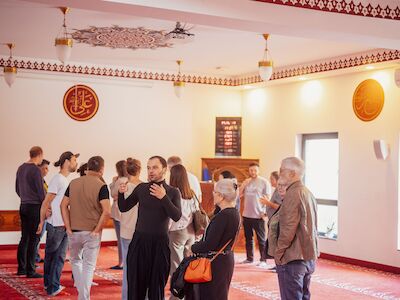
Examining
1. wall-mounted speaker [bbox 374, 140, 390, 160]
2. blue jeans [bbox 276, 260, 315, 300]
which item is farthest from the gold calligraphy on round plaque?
blue jeans [bbox 276, 260, 315, 300]

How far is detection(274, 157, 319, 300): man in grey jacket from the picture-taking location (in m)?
5.27

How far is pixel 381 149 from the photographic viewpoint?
35.2ft

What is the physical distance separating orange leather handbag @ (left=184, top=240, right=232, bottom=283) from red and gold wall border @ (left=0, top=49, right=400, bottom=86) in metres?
6.26

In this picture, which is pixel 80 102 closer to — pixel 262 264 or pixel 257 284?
pixel 262 264

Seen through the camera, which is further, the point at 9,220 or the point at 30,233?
the point at 9,220

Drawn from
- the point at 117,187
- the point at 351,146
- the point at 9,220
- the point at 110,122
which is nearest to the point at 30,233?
the point at 117,187

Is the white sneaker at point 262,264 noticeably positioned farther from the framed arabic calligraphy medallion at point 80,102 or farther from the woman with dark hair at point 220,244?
the woman with dark hair at point 220,244

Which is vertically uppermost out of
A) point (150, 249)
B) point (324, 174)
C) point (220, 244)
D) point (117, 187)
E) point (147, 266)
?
point (324, 174)

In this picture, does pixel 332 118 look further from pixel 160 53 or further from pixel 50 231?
pixel 50 231

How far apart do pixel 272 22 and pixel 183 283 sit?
2858 millimetres

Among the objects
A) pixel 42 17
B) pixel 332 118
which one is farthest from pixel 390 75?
pixel 42 17

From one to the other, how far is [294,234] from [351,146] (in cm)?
672

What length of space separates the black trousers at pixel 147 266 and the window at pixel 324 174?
6.86 meters

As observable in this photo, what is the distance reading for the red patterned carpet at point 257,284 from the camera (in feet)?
27.3
